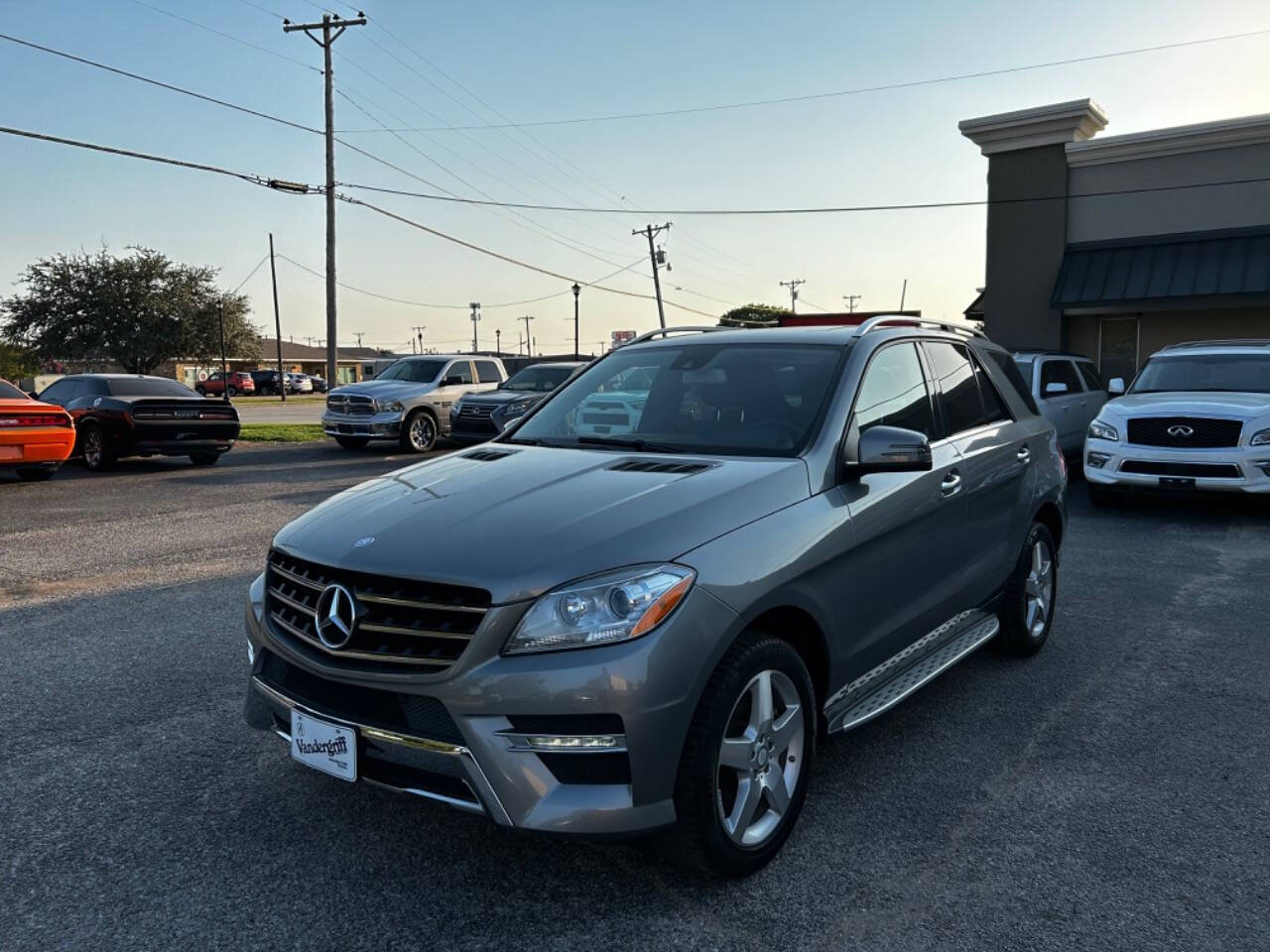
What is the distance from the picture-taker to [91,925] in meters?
2.81

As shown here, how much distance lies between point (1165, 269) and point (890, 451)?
60.8ft

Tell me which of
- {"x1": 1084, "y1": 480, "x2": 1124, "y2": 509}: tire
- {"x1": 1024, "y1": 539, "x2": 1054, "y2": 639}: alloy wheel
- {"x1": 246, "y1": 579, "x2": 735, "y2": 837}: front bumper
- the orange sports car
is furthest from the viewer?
the orange sports car

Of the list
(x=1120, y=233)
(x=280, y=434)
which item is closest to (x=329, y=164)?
(x=280, y=434)

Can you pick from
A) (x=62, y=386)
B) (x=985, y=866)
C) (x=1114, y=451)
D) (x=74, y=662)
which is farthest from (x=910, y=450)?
(x=62, y=386)

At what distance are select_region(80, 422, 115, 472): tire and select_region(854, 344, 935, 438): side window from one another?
13.4 metres

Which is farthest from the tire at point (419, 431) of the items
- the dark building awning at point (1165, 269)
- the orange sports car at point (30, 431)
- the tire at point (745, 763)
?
the tire at point (745, 763)

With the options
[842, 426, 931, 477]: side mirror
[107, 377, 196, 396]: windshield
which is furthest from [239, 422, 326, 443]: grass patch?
[842, 426, 931, 477]: side mirror

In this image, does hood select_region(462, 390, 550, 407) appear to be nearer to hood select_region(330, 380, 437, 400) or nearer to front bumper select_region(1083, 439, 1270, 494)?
hood select_region(330, 380, 437, 400)

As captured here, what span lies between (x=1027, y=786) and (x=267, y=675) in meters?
2.79

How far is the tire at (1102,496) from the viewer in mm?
10696

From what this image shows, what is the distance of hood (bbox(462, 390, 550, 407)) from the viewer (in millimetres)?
→ 17092

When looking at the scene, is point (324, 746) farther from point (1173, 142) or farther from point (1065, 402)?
point (1173, 142)

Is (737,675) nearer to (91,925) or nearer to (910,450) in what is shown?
(910,450)

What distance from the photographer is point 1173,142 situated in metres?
19.1
